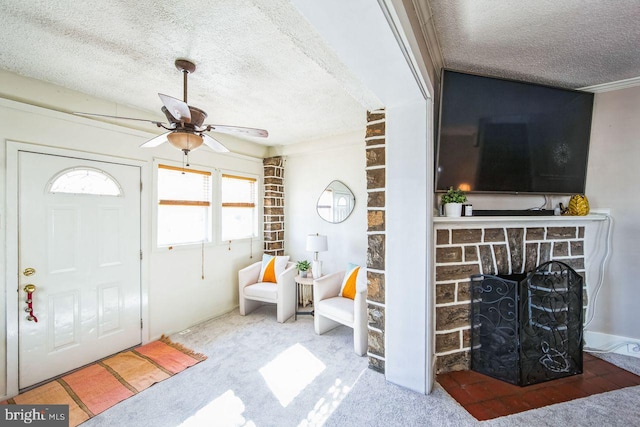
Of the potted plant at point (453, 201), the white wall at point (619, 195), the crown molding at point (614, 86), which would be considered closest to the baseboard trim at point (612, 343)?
the white wall at point (619, 195)

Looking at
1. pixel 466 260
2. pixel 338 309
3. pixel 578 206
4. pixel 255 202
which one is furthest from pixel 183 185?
pixel 578 206

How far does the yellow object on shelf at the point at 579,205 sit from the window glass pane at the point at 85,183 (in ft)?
13.7

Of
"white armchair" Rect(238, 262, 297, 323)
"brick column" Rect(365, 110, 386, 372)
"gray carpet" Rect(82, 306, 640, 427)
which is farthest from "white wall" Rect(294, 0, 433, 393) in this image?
"white armchair" Rect(238, 262, 297, 323)

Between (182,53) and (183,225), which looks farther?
(183,225)

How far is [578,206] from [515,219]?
2.33 feet

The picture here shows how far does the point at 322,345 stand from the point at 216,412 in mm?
1127

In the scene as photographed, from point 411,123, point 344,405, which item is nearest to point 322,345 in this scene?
point 344,405

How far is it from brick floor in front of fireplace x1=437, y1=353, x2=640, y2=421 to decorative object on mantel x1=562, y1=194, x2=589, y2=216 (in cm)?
121

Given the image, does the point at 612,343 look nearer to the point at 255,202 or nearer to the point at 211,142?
the point at 211,142

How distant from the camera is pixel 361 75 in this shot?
1369 mm

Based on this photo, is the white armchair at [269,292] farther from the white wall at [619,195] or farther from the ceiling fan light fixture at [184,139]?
the white wall at [619,195]

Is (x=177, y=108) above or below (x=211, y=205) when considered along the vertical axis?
above

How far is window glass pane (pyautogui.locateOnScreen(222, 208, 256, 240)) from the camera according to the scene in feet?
11.8

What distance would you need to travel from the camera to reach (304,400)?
5.98 feet
